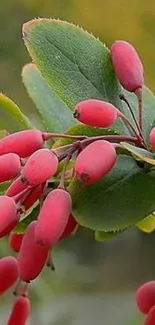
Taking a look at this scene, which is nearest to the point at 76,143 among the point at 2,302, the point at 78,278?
the point at 2,302

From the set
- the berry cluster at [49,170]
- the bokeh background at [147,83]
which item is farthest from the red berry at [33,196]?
the bokeh background at [147,83]

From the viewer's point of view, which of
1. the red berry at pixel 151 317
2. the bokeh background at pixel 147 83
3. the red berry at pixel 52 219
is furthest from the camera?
the bokeh background at pixel 147 83

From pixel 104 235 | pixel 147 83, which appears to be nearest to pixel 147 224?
pixel 104 235

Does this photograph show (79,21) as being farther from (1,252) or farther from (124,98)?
(124,98)

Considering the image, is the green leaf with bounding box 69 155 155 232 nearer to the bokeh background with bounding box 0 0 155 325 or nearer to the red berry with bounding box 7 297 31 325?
the red berry with bounding box 7 297 31 325

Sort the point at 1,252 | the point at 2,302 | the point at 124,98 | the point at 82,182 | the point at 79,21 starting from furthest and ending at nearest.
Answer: the point at 79,21, the point at 2,302, the point at 1,252, the point at 124,98, the point at 82,182

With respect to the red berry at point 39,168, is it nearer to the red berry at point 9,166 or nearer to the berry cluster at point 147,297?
the red berry at point 9,166
